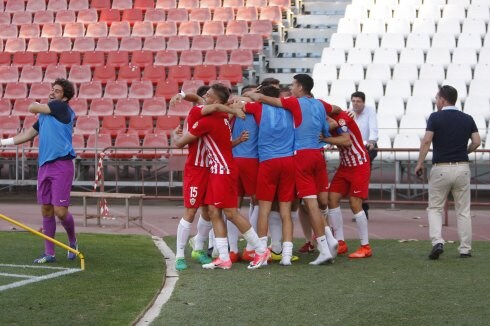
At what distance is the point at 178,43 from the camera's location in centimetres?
2142

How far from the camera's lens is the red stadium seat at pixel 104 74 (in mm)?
20516

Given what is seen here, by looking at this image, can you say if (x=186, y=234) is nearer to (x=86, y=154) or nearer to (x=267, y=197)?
(x=267, y=197)

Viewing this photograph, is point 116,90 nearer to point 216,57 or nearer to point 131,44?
point 131,44

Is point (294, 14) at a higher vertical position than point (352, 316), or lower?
higher

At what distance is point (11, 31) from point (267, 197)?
16.0m

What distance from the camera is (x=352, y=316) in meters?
6.36

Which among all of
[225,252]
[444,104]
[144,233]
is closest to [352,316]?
Result: [225,252]

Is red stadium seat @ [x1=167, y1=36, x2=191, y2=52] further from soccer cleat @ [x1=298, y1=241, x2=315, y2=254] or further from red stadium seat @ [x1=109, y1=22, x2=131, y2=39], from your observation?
soccer cleat @ [x1=298, y1=241, x2=315, y2=254]

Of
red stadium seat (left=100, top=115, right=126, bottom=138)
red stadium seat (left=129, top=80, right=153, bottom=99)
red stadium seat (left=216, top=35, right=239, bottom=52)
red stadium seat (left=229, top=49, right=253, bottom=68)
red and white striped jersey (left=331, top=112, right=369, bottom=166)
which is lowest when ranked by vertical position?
red and white striped jersey (left=331, top=112, right=369, bottom=166)

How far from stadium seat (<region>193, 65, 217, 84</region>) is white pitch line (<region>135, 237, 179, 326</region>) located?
30.4 ft

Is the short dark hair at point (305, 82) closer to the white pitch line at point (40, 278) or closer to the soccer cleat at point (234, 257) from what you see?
the soccer cleat at point (234, 257)

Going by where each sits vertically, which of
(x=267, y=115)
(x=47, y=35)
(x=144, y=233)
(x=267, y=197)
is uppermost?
(x=47, y=35)

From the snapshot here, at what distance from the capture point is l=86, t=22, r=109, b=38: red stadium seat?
2239cm

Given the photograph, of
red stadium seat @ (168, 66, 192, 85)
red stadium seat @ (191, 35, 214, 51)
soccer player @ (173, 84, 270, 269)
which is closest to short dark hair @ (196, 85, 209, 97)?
soccer player @ (173, 84, 270, 269)
